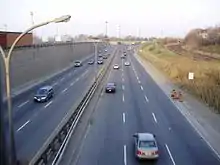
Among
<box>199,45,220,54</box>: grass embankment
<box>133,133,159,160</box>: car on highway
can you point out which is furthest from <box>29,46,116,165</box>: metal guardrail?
<box>199,45,220,54</box>: grass embankment

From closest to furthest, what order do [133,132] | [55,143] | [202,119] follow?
[55,143] → [133,132] → [202,119]

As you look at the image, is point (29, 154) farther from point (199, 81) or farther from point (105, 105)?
point (199, 81)

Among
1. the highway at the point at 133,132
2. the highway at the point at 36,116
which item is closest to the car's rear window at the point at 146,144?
the highway at the point at 133,132

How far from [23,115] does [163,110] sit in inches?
448

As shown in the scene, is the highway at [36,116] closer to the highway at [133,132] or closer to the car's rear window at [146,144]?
the highway at [133,132]

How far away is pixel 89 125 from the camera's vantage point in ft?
83.9

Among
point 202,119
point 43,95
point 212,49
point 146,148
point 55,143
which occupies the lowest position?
point 202,119

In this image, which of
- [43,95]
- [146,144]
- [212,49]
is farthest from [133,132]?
[212,49]

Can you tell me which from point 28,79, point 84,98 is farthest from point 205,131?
point 28,79

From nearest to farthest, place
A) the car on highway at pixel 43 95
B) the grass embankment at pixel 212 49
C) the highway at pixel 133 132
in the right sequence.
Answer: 1. the highway at pixel 133 132
2. the car on highway at pixel 43 95
3. the grass embankment at pixel 212 49

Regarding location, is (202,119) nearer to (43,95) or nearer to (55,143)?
(55,143)

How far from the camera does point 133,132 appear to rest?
79.1 feet

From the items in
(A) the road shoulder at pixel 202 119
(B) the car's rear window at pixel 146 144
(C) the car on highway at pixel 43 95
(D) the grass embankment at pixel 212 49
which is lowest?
(A) the road shoulder at pixel 202 119

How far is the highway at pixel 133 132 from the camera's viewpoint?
60.5 ft
